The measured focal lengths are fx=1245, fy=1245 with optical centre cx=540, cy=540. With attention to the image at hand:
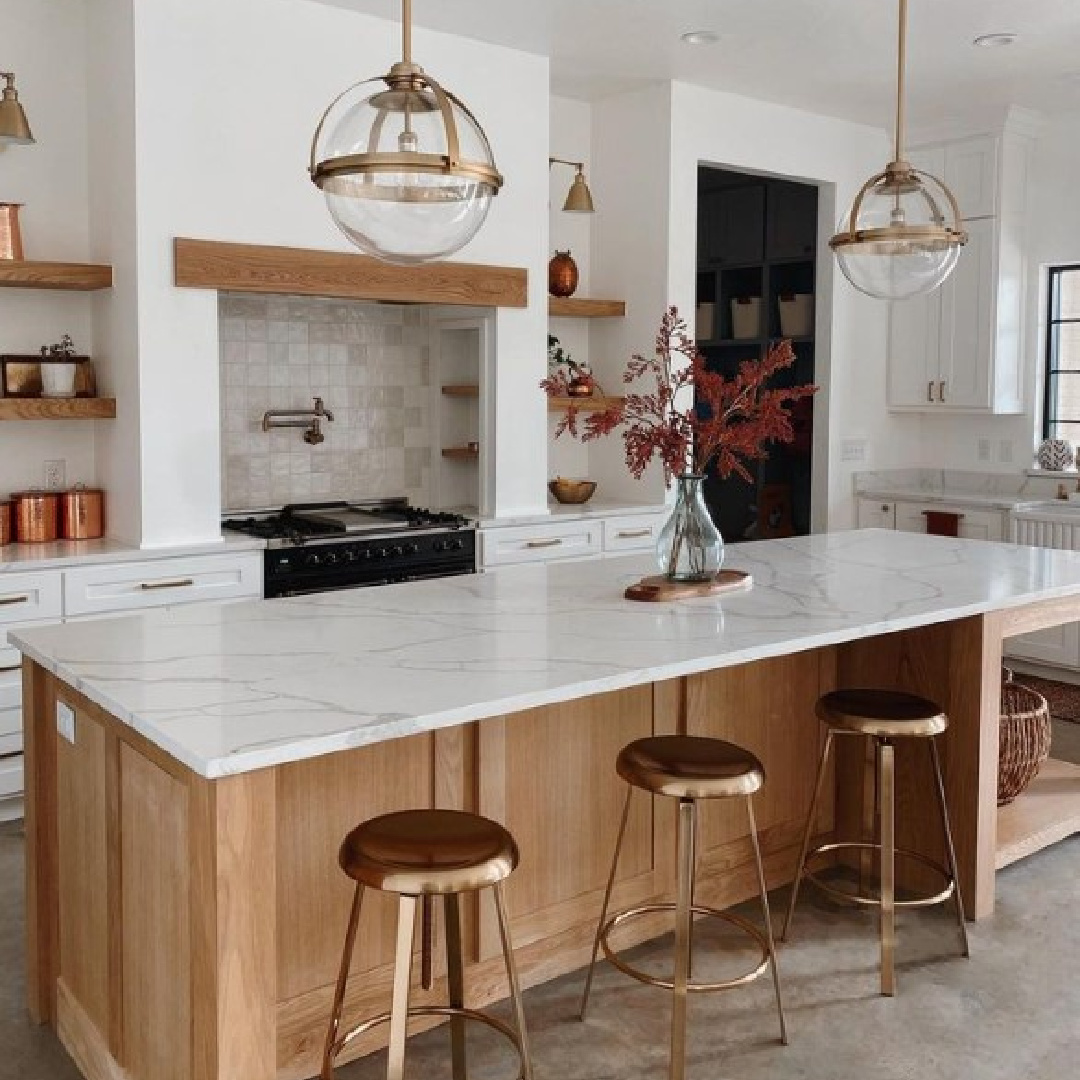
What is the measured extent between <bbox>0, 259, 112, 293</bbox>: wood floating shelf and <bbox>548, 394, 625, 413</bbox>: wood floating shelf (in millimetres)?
2147

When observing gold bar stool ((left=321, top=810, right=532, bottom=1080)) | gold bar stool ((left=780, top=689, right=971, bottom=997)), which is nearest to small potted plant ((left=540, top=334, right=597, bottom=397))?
gold bar stool ((left=780, top=689, right=971, bottom=997))

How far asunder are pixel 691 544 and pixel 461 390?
8.52ft

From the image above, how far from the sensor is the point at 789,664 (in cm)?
358

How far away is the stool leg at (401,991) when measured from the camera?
213 centimetres

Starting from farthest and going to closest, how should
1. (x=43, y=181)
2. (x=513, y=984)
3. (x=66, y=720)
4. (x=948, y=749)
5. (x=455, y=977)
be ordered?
1. (x=43, y=181)
2. (x=948, y=749)
3. (x=66, y=720)
4. (x=455, y=977)
5. (x=513, y=984)

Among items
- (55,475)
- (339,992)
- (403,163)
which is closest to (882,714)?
(339,992)

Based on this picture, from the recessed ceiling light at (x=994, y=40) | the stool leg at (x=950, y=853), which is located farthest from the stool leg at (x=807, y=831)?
the recessed ceiling light at (x=994, y=40)

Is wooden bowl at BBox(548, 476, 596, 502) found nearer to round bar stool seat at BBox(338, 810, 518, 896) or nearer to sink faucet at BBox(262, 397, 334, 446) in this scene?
sink faucet at BBox(262, 397, 334, 446)

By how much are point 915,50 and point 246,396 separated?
321cm

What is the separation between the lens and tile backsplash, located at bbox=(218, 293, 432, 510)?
204 inches

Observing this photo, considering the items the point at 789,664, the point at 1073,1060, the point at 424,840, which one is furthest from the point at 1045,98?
the point at 424,840

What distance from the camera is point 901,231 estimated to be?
334 cm

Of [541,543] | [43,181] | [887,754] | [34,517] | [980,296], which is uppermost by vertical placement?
[43,181]

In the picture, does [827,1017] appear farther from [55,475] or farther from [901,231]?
[55,475]
